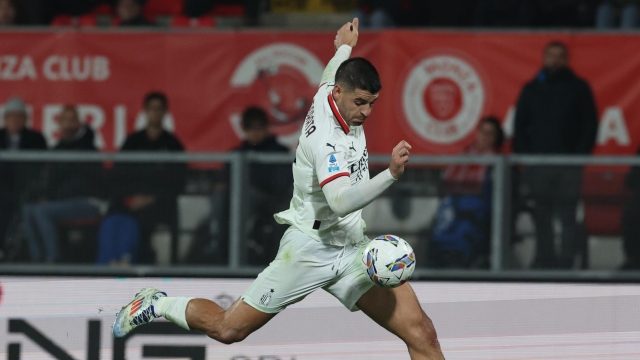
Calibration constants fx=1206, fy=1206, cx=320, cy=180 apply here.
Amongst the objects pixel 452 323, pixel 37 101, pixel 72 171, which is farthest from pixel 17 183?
pixel 452 323

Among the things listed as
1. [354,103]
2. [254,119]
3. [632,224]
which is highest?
[254,119]

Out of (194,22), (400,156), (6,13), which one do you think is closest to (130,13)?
(194,22)

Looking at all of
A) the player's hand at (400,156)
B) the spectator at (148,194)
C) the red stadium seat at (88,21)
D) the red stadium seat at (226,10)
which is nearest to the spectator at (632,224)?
the spectator at (148,194)

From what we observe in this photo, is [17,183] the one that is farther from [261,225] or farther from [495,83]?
[495,83]

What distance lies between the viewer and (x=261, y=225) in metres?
10.0

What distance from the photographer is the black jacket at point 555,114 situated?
11.6 meters

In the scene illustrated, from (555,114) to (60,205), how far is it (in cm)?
476

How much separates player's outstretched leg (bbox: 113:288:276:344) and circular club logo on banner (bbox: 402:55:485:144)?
5.33 metres

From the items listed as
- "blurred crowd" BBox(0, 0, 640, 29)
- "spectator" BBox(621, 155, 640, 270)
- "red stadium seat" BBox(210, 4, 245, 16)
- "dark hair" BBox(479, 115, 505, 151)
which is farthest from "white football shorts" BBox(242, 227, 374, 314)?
"red stadium seat" BBox(210, 4, 245, 16)

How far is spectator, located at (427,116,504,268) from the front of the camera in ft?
32.5

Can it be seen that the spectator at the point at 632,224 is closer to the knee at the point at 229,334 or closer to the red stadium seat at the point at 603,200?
the red stadium seat at the point at 603,200

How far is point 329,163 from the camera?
6.82 metres

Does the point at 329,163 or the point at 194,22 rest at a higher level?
the point at 194,22

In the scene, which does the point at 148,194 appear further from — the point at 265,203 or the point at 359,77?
the point at 359,77
